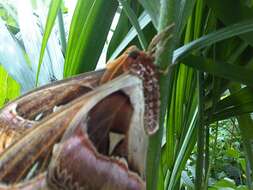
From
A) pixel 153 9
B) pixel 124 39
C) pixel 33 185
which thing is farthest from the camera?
pixel 124 39

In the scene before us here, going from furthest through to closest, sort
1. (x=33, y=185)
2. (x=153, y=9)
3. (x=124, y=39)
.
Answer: (x=124, y=39) < (x=153, y=9) < (x=33, y=185)

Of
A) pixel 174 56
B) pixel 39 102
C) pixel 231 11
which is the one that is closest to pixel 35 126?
pixel 39 102

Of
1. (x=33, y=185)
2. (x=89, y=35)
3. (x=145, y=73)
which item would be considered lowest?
(x=33, y=185)

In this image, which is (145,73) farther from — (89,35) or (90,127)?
(89,35)

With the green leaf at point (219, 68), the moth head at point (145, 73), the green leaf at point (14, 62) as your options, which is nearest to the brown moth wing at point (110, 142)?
the moth head at point (145, 73)

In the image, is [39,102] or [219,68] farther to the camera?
[219,68]

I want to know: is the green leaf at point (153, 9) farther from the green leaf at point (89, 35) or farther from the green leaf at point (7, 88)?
the green leaf at point (7, 88)

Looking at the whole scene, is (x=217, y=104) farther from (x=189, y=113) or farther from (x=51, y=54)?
(x=51, y=54)

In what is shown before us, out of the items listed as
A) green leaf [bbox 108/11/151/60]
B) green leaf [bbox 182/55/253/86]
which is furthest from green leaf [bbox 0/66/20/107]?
green leaf [bbox 182/55/253/86]
